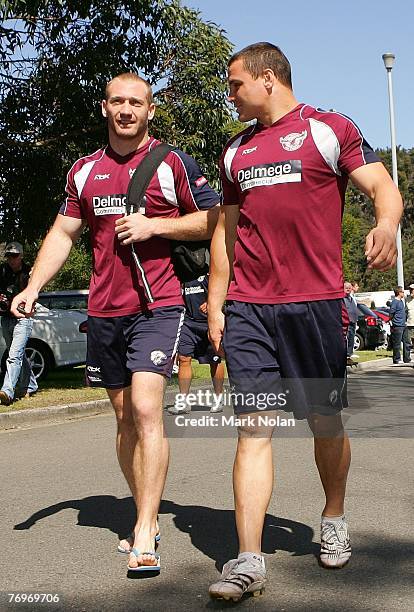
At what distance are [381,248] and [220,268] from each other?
869 mm

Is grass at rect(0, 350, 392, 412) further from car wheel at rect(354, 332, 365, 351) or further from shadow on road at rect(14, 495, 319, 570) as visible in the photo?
car wheel at rect(354, 332, 365, 351)

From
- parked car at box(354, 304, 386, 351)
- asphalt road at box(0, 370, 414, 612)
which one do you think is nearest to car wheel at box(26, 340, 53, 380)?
asphalt road at box(0, 370, 414, 612)

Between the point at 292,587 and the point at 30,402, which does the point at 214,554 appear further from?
the point at 30,402

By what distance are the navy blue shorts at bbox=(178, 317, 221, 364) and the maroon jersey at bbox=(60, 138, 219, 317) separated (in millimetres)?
5189

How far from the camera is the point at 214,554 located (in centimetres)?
462

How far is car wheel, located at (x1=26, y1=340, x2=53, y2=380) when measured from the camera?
15.3 m

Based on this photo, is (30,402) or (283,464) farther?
(30,402)

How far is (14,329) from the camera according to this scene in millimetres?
12094

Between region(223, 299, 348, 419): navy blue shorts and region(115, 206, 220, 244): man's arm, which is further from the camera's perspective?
region(115, 206, 220, 244): man's arm

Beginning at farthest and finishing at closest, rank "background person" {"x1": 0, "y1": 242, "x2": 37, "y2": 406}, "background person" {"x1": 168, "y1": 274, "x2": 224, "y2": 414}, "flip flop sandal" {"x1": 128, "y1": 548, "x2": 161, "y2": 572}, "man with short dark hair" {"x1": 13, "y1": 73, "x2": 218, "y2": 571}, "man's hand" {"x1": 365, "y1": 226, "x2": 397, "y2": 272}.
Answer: "background person" {"x1": 0, "y1": 242, "x2": 37, "y2": 406}
"background person" {"x1": 168, "y1": 274, "x2": 224, "y2": 414}
"man with short dark hair" {"x1": 13, "y1": 73, "x2": 218, "y2": 571}
"flip flop sandal" {"x1": 128, "y1": 548, "x2": 161, "y2": 572}
"man's hand" {"x1": 365, "y1": 226, "x2": 397, "y2": 272}

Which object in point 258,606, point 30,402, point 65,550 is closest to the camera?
point 258,606

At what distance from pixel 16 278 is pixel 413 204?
73.7 metres

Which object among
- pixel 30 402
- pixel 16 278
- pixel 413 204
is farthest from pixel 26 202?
pixel 413 204

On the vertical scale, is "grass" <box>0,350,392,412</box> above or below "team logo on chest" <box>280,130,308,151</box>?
below
